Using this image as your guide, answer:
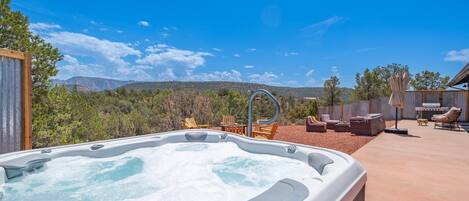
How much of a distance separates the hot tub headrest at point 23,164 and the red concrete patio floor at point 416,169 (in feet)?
13.2

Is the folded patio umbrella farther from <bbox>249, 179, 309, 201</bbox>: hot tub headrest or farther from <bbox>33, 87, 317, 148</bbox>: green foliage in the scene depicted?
<bbox>249, 179, 309, 201</bbox>: hot tub headrest

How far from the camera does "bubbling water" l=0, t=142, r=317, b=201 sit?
9.45 feet

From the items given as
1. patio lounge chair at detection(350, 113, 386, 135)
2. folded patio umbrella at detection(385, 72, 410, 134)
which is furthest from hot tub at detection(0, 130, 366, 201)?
folded patio umbrella at detection(385, 72, 410, 134)

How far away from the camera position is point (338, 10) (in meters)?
10.3

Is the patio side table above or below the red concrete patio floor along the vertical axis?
above

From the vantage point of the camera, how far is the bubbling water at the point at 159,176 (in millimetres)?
2881

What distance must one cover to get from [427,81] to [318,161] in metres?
27.3

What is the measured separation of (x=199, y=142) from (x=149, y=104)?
19.0ft

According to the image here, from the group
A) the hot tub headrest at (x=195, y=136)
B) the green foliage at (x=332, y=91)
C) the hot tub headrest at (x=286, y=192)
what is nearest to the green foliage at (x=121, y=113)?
the hot tub headrest at (x=195, y=136)

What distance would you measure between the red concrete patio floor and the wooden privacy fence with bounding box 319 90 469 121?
5604mm

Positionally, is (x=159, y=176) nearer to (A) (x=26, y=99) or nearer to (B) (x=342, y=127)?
(A) (x=26, y=99)

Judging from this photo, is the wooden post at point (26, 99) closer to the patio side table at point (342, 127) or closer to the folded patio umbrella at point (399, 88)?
the patio side table at point (342, 127)

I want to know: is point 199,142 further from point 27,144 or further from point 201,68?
point 201,68

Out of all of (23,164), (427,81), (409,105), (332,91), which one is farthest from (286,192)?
(427,81)
